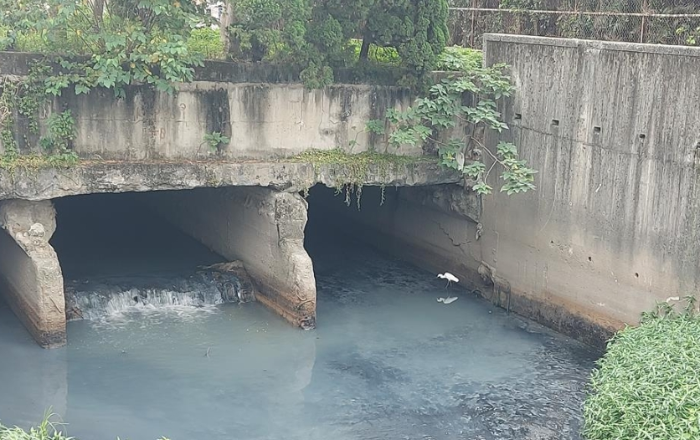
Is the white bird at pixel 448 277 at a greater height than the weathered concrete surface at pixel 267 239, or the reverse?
the weathered concrete surface at pixel 267 239

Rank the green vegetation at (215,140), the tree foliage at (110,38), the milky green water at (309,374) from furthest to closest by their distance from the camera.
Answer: the green vegetation at (215,140) < the tree foliage at (110,38) < the milky green water at (309,374)

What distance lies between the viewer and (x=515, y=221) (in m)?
14.5

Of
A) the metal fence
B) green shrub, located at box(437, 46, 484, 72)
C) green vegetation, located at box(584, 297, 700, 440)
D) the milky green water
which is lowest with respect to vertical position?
the milky green water

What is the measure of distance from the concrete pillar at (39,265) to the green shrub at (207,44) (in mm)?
3054

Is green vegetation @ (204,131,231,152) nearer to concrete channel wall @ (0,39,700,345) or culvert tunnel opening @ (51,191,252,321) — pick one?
concrete channel wall @ (0,39,700,345)

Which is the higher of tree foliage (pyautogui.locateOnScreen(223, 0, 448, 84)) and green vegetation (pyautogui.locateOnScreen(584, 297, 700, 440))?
tree foliage (pyautogui.locateOnScreen(223, 0, 448, 84))

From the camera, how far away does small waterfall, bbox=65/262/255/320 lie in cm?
1430

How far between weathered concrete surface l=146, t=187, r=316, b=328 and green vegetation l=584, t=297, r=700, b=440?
4.58 metres

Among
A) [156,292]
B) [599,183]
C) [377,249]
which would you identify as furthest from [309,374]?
[377,249]

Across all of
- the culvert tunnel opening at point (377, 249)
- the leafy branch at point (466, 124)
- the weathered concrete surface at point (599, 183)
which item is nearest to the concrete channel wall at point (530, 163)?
the weathered concrete surface at point (599, 183)

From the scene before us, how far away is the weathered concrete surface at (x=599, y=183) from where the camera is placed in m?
11.8

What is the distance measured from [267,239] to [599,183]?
499 cm

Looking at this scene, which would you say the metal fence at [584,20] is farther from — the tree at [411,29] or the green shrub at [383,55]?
the green shrub at [383,55]

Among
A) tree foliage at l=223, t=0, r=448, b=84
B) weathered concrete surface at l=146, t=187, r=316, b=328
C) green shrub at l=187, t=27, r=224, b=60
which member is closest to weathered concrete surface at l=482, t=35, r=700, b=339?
tree foliage at l=223, t=0, r=448, b=84
